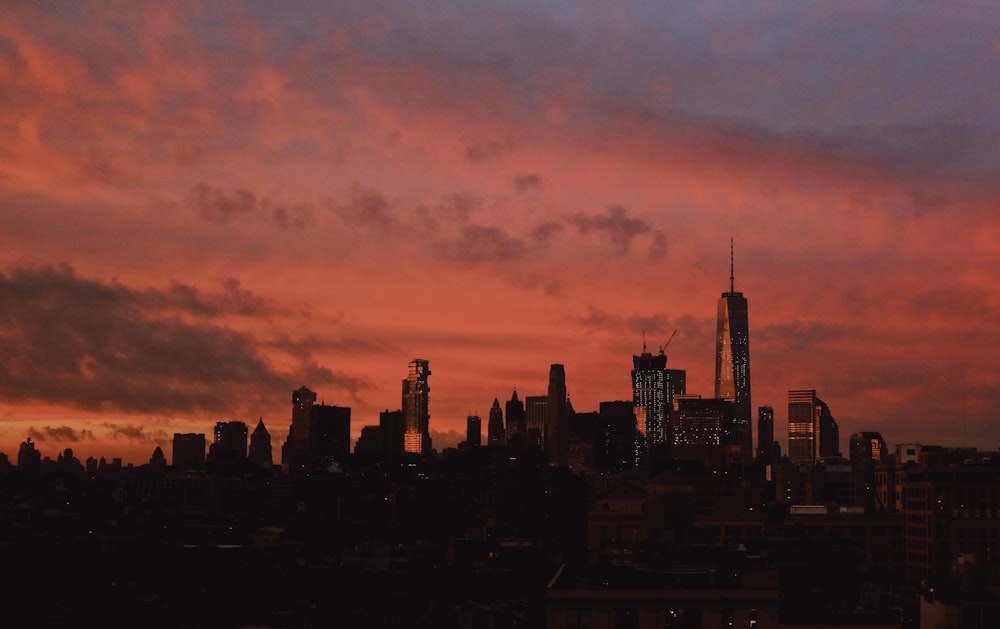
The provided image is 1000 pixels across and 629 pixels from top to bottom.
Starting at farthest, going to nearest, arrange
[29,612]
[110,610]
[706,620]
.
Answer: [110,610], [29,612], [706,620]

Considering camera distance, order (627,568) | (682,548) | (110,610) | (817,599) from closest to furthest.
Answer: (627,568) → (682,548) → (817,599) → (110,610)

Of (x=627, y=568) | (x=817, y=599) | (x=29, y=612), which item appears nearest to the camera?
(x=627, y=568)

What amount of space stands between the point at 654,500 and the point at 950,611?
197 ft

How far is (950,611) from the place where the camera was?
137875 millimetres

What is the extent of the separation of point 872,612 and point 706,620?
96.7 ft

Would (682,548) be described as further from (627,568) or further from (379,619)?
(379,619)

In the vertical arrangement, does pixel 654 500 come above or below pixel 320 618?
above

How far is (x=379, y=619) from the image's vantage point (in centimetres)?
18875

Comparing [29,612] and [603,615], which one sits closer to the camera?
[603,615]

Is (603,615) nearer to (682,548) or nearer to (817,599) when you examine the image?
(682,548)

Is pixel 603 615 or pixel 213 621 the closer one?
pixel 603 615

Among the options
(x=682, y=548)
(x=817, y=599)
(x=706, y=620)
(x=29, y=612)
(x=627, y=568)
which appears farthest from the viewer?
(x=29, y=612)

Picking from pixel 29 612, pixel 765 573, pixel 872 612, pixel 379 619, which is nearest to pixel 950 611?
pixel 872 612

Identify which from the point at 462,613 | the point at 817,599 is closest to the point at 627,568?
the point at 817,599
